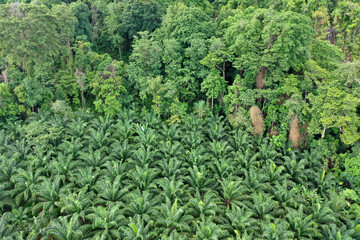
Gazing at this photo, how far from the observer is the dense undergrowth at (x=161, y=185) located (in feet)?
38.7

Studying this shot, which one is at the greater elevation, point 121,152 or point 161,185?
point 121,152

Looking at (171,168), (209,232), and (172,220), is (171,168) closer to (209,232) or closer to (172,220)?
(172,220)

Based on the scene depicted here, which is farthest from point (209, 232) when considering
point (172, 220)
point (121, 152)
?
point (121, 152)

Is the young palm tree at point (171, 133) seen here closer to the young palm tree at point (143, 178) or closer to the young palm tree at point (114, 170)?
the young palm tree at point (143, 178)

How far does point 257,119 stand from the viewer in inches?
729

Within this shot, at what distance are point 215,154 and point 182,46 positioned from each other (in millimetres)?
10524

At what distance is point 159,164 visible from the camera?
51.6 feet

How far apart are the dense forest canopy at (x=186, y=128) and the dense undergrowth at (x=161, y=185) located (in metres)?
0.09

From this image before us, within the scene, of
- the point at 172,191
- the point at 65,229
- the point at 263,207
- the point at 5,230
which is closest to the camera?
the point at 65,229

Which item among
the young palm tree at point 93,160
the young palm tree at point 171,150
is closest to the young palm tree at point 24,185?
the young palm tree at point 93,160

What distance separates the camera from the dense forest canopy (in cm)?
1241

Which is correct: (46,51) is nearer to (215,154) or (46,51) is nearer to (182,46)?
(182,46)

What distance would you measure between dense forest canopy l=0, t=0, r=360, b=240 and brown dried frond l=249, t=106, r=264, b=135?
0.26 feet

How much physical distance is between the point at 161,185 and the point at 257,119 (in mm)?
9439
